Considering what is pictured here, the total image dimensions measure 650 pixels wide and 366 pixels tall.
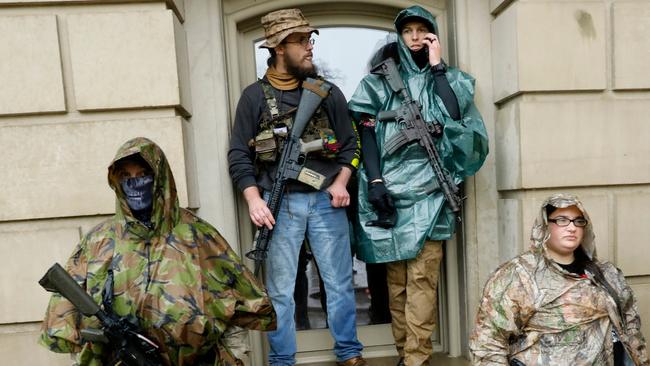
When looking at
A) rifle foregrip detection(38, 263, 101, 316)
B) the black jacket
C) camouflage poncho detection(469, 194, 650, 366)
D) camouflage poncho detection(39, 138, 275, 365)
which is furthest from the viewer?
the black jacket

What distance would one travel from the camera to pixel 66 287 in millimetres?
1561

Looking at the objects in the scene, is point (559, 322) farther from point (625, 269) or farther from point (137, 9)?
point (137, 9)

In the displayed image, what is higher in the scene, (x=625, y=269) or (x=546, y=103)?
(x=546, y=103)

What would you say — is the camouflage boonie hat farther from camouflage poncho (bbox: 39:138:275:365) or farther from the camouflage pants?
the camouflage pants

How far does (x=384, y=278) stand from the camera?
3.38 m

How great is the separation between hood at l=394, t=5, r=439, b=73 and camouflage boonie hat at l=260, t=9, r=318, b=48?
1.84 ft

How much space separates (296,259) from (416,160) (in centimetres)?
96

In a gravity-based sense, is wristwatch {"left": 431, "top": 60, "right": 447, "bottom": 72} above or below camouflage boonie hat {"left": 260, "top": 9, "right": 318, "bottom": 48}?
below

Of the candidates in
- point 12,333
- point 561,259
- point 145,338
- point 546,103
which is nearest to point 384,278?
point 561,259

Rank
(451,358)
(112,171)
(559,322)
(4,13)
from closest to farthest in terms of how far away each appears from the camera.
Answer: (112,171) < (559,322) < (4,13) < (451,358)

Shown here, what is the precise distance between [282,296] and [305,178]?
737mm

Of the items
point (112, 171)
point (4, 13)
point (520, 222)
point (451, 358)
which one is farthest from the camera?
point (451, 358)

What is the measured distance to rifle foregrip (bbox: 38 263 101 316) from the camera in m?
1.54

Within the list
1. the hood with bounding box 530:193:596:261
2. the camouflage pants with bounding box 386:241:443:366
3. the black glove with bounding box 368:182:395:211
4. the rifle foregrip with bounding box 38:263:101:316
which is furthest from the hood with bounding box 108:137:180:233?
the hood with bounding box 530:193:596:261
